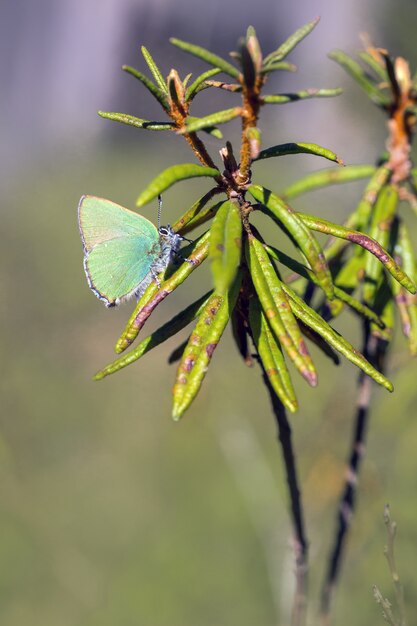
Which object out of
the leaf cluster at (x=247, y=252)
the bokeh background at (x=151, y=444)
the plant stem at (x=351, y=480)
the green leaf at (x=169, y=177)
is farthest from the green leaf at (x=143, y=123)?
the bokeh background at (x=151, y=444)

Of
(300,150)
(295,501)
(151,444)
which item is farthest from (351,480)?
(151,444)

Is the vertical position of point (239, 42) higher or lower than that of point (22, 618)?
higher

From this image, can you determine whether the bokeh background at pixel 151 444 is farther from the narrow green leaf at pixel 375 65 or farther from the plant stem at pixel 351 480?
the narrow green leaf at pixel 375 65

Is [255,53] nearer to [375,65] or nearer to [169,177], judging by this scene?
[169,177]

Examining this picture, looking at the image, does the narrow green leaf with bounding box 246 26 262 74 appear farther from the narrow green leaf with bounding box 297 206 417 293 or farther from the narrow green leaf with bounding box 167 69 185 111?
the narrow green leaf with bounding box 297 206 417 293

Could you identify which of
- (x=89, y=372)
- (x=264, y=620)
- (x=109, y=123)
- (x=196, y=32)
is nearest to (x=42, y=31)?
(x=196, y=32)

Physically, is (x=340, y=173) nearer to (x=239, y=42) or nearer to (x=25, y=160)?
(x=239, y=42)
